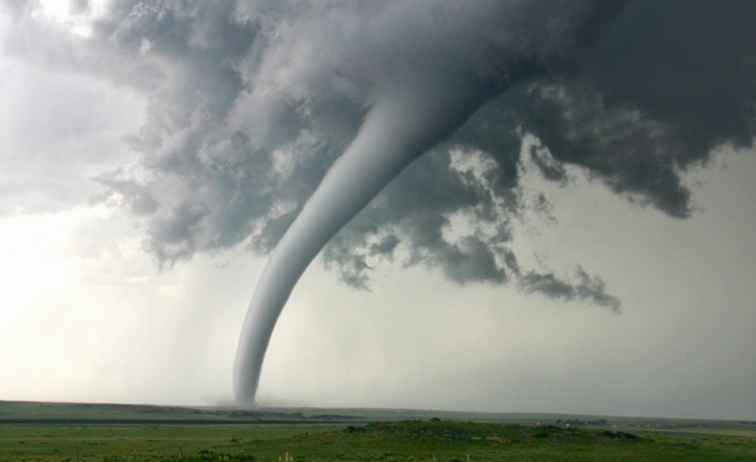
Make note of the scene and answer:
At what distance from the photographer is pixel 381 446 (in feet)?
249

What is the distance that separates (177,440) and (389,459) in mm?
33522

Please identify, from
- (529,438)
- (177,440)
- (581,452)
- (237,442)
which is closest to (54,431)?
(177,440)

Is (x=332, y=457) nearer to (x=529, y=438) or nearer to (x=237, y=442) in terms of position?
(x=237, y=442)

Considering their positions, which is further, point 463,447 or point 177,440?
point 177,440

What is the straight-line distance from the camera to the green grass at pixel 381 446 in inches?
2571

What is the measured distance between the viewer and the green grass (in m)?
65.3

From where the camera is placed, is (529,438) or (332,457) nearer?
(332,457)

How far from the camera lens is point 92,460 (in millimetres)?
59688

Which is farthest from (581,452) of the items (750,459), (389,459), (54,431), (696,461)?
(54,431)

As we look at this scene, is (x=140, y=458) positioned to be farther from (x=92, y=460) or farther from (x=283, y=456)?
(x=283, y=456)

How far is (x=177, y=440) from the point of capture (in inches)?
3371

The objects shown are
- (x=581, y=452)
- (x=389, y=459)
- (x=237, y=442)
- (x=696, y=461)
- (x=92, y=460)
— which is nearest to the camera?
(x=92, y=460)

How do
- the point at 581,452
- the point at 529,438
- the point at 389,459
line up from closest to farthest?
the point at 389,459, the point at 581,452, the point at 529,438

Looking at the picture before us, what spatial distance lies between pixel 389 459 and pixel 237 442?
2360cm
